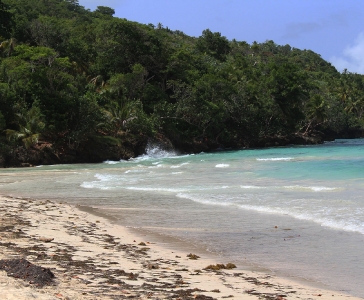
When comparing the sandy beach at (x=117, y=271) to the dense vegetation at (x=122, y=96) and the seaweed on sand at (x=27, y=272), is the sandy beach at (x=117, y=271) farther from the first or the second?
the dense vegetation at (x=122, y=96)

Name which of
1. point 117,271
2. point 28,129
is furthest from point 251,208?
point 28,129

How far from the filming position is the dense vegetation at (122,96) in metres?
34.7

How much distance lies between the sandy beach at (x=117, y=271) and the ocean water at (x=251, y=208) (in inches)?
28.1

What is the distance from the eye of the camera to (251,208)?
1392 centimetres

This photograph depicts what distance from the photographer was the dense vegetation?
34719 millimetres

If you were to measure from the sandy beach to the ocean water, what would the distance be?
71 cm

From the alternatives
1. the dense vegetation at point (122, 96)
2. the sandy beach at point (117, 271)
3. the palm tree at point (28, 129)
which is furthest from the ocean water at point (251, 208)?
the dense vegetation at point (122, 96)

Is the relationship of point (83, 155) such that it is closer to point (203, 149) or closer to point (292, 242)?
point (203, 149)

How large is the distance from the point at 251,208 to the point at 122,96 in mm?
31528

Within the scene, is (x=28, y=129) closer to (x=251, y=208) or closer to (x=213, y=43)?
(x=251, y=208)

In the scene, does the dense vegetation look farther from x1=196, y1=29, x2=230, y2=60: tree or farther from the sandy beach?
the sandy beach

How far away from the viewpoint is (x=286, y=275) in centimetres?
727

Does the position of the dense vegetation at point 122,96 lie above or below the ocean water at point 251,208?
above

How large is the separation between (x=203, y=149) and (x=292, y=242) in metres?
39.9
